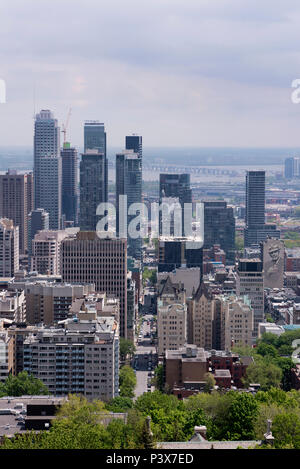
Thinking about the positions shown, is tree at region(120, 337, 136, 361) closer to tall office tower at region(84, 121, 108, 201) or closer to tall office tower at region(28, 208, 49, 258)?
tall office tower at region(28, 208, 49, 258)

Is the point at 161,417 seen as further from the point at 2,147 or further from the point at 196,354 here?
the point at 2,147

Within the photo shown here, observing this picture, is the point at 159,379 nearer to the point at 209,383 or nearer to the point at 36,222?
the point at 209,383

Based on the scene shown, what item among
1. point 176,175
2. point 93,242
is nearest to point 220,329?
point 93,242

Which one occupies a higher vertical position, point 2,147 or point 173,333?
point 2,147

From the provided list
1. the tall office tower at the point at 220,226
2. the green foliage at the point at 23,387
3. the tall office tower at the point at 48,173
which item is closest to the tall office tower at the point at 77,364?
the green foliage at the point at 23,387

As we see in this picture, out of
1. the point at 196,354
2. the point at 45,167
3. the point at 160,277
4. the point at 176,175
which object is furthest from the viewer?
the point at 45,167

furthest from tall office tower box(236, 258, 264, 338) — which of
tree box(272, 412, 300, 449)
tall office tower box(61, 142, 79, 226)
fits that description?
tall office tower box(61, 142, 79, 226)

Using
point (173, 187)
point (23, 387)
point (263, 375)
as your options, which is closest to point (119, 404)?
point (23, 387)
